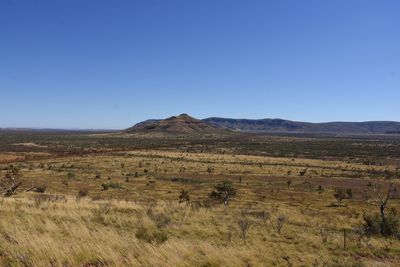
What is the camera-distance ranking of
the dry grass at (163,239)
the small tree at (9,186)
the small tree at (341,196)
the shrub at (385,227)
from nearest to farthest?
the dry grass at (163,239) → the shrub at (385,227) → the small tree at (9,186) → the small tree at (341,196)

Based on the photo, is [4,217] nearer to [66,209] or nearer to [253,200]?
[66,209]

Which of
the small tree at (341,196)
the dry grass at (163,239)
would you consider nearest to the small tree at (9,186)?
the dry grass at (163,239)

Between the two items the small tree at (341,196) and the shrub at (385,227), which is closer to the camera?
the shrub at (385,227)

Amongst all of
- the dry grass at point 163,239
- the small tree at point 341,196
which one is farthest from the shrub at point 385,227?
the small tree at point 341,196

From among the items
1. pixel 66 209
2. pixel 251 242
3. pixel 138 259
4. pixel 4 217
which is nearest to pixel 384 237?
pixel 251 242

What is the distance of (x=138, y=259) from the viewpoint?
294 inches

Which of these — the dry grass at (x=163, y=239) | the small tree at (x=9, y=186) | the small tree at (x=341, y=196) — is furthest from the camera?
the small tree at (x=341, y=196)

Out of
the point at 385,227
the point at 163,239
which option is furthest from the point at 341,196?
the point at 163,239

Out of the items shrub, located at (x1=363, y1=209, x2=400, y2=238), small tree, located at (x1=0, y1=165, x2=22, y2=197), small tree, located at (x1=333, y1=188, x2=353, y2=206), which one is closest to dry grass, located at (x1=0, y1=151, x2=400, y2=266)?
shrub, located at (x1=363, y1=209, x2=400, y2=238)

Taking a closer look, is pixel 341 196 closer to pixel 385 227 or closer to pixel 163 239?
pixel 385 227

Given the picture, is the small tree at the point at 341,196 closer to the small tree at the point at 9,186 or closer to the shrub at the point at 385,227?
the shrub at the point at 385,227

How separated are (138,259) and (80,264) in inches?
42.3

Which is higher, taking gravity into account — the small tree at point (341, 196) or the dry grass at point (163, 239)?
the dry grass at point (163, 239)

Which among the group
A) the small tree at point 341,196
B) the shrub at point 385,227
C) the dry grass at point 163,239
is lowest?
the small tree at point 341,196
